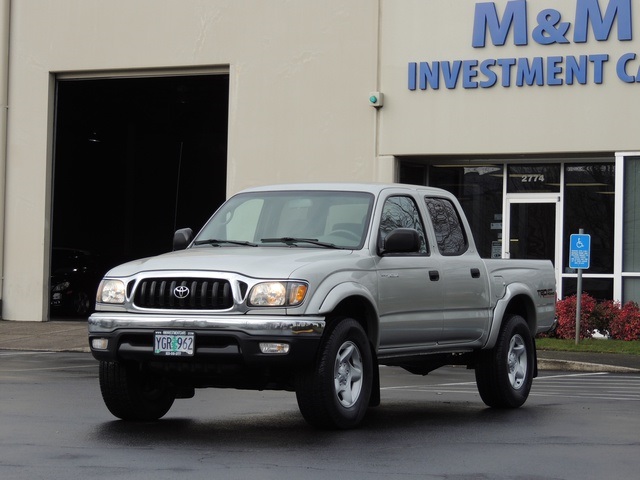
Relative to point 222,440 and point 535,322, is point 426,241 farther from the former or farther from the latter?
point 222,440

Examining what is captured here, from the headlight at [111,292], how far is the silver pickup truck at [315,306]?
11 mm

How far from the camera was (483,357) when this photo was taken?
1173cm

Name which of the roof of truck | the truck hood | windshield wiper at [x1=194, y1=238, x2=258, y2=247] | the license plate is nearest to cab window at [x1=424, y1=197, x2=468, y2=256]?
the roof of truck

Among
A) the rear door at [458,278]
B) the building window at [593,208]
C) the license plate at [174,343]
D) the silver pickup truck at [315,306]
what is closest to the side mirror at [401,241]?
the silver pickup truck at [315,306]

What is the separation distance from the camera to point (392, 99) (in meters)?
24.0

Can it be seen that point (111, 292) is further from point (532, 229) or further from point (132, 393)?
point (532, 229)

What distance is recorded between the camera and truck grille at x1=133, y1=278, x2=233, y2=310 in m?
9.28

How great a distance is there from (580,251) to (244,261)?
12.0 metres

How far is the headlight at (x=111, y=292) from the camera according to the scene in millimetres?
9688

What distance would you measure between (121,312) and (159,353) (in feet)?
1.86

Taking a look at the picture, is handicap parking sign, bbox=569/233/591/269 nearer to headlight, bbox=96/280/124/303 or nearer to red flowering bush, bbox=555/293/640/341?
red flowering bush, bbox=555/293/640/341

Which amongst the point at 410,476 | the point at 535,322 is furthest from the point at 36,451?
the point at 535,322

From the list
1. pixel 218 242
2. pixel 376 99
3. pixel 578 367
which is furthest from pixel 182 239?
pixel 376 99

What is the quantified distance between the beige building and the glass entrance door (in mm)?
29
